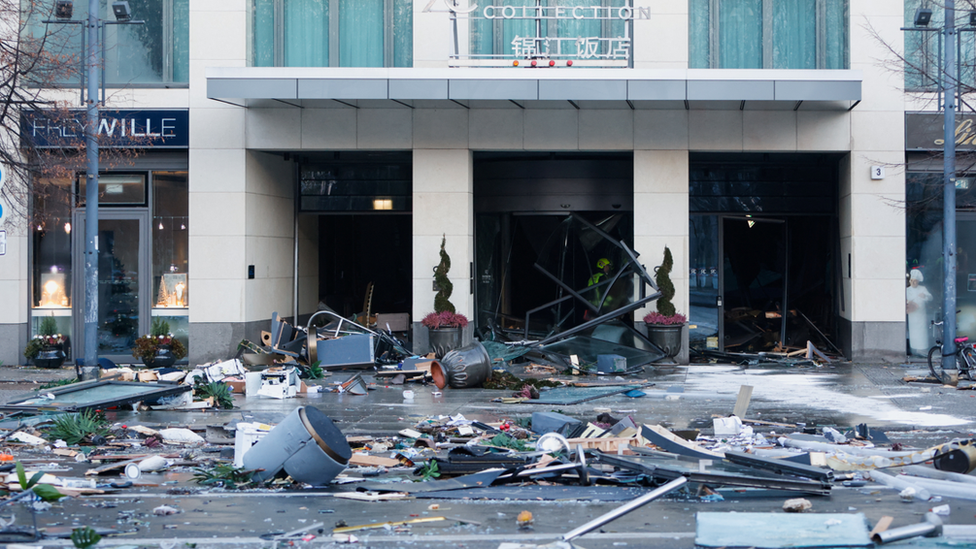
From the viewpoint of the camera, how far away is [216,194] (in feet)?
56.2

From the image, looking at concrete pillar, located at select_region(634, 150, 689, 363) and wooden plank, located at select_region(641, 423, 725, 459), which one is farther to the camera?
concrete pillar, located at select_region(634, 150, 689, 363)

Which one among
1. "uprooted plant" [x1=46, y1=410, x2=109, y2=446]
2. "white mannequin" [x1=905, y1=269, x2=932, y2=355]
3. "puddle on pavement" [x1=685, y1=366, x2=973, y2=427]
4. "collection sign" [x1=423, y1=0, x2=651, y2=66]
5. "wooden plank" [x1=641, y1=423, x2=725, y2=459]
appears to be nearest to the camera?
"wooden plank" [x1=641, y1=423, x2=725, y2=459]

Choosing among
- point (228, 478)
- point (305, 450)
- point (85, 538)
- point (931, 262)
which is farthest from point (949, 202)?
point (85, 538)

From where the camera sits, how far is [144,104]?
17141mm

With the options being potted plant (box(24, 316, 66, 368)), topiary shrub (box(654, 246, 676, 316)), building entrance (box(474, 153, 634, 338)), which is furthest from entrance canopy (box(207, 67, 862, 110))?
potted plant (box(24, 316, 66, 368))

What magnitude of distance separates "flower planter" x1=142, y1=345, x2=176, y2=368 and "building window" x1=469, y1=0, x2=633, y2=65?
8025 millimetres

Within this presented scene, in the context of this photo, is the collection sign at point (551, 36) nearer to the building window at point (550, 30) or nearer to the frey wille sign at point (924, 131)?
the building window at point (550, 30)

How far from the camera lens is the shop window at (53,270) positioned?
17.4 metres

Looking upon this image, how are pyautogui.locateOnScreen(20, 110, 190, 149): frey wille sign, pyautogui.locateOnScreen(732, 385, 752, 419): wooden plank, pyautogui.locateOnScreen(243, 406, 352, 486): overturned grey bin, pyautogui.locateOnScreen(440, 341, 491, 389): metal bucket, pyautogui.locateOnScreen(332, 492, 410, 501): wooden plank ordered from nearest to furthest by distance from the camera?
pyautogui.locateOnScreen(332, 492, 410, 501): wooden plank < pyautogui.locateOnScreen(243, 406, 352, 486): overturned grey bin < pyautogui.locateOnScreen(732, 385, 752, 419): wooden plank < pyautogui.locateOnScreen(440, 341, 491, 389): metal bucket < pyautogui.locateOnScreen(20, 110, 190, 149): frey wille sign

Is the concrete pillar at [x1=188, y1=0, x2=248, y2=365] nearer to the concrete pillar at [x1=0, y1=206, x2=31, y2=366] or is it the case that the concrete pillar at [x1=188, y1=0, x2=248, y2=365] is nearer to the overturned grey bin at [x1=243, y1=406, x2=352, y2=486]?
the concrete pillar at [x1=0, y1=206, x2=31, y2=366]

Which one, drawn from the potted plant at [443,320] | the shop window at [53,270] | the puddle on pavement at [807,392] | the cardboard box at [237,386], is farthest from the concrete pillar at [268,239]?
the puddle on pavement at [807,392]

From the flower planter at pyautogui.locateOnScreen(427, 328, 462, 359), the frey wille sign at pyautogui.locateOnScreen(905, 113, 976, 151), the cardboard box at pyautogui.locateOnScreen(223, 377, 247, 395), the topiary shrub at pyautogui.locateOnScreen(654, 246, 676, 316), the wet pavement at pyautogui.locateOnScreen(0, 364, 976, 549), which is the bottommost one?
the wet pavement at pyautogui.locateOnScreen(0, 364, 976, 549)

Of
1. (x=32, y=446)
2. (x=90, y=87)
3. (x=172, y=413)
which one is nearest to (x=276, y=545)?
(x=32, y=446)

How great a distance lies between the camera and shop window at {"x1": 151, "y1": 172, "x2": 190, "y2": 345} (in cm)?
1748
